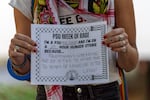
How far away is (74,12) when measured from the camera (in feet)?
4.36

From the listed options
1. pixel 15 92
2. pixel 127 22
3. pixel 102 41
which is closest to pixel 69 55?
pixel 102 41

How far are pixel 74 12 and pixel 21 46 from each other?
0.62ft

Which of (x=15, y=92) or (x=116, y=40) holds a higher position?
(x=116, y=40)

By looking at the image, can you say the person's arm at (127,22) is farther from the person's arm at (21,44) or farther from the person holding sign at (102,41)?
the person's arm at (21,44)

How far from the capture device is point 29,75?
139cm

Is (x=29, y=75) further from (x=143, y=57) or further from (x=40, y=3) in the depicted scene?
(x=143, y=57)

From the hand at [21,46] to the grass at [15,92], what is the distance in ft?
7.48

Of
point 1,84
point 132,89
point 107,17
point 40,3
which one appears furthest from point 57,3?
point 132,89

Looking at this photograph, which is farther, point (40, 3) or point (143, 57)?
point (143, 57)

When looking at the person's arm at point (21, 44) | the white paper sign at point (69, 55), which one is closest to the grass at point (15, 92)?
the person's arm at point (21, 44)

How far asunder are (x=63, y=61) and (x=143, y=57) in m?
2.83

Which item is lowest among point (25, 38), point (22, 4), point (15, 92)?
point (15, 92)

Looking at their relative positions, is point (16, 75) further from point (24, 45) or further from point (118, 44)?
point (118, 44)

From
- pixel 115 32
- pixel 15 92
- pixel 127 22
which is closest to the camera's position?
pixel 115 32
